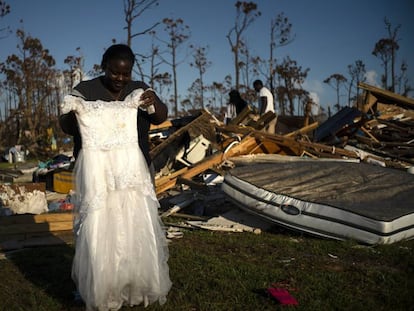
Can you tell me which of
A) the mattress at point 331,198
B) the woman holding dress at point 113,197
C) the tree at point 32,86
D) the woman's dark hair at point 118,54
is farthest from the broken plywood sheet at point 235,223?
the tree at point 32,86

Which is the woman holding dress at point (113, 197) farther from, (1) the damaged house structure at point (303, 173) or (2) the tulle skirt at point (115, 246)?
(1) the damaged house structure at point (303, 173)

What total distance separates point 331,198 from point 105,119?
10.9ft

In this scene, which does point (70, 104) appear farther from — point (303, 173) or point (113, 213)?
point (303, 173)

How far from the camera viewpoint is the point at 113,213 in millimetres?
2814

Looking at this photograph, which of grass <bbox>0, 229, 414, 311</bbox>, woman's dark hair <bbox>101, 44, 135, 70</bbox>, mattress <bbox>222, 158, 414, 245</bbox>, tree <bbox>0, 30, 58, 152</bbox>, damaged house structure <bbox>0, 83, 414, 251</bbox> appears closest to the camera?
woman's dark hair <bbox>101, 44, 135, 70</bbox>

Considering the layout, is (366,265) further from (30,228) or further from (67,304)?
(30,228)

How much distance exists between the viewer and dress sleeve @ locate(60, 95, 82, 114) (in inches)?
107

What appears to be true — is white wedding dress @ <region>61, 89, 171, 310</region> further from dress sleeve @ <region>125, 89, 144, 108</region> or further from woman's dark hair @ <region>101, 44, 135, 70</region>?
woman's dark hair @ <region>101, 44, 135, 70</region>

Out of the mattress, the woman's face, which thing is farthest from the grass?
the woman's face

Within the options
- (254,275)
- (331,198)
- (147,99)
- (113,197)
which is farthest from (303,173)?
(113,197)

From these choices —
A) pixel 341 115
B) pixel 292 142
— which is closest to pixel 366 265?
pixel 292 142

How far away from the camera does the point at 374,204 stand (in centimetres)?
478

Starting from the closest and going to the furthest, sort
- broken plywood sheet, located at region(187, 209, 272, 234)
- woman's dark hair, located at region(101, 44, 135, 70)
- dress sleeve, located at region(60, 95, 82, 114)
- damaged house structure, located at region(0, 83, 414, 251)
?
dress sleeve, located at region(60, 95, 82, 114) < woman's dark hair, located at region(101, 44, 135, 70) < damaged house structure, located at region(0, 83, 414, 251) < broken plywood sheet, located at region(187, 209, 272, 234)

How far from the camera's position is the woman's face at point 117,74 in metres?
2.87
